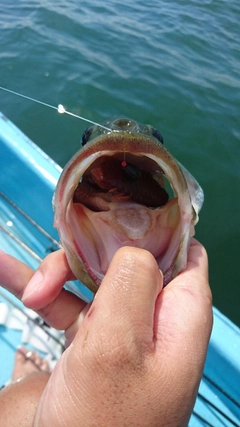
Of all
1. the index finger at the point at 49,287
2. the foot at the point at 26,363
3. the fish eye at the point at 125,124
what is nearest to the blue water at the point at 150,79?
the foot at the point at 26,363

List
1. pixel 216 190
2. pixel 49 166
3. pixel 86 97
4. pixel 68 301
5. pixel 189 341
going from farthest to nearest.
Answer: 1. pixel 86 97
2. pixel 216 190
3. pixel 49 166
4. pixel 68 301
5. pixel 189 341

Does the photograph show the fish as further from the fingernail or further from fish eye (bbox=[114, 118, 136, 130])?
the fingernail

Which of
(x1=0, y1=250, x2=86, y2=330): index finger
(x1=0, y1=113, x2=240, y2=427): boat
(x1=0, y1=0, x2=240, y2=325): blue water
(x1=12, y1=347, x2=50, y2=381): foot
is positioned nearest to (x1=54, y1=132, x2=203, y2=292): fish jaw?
(x1=0, y1=250, x2=86, y2=330): index finger

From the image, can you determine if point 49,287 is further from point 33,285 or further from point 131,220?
point 131,220

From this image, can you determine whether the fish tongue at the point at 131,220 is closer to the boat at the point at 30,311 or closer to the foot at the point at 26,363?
the boat at the point at 30,311

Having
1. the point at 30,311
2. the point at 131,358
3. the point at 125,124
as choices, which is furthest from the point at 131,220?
the point at 30,311

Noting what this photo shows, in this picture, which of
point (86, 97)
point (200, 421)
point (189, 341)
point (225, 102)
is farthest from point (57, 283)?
point (225, 102)

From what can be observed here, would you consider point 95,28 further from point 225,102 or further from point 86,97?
point 225,102
